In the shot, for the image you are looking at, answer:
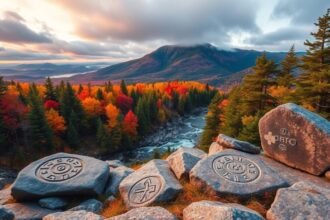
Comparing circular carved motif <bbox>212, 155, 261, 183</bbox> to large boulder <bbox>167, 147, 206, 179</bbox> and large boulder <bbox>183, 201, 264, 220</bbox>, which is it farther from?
large boulder <bbox>183, 201, 264, 220</bbox>

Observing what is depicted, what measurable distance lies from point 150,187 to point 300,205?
6.23 m

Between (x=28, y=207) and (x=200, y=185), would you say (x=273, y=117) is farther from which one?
(x=28, y=207)

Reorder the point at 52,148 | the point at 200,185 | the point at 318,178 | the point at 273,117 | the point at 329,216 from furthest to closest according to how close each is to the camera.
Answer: the point at 52,148 → the point at 273,117 → the point at 318,178 → the point at 200,185 → the point at 329,216

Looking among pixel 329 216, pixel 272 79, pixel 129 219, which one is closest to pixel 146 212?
pixel 129 219

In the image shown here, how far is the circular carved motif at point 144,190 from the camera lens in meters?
10.8

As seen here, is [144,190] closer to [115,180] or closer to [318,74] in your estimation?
[115,180]

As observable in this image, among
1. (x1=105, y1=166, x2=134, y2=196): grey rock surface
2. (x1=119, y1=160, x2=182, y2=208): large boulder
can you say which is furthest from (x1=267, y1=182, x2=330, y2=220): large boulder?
(x1=105, y1=166, x2=134, y2=196): grey rock surface

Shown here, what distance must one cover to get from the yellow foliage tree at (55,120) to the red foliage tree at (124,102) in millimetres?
27335

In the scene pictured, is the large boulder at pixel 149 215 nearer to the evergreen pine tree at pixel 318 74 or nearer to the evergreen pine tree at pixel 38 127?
the evergreen pine tree at pixel 318 74

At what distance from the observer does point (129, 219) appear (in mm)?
8039

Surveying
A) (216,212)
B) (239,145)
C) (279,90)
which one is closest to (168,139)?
(279,90)

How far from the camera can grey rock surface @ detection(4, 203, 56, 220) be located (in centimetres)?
1122

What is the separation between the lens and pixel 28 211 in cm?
1172

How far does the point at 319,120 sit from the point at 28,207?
15.2m
